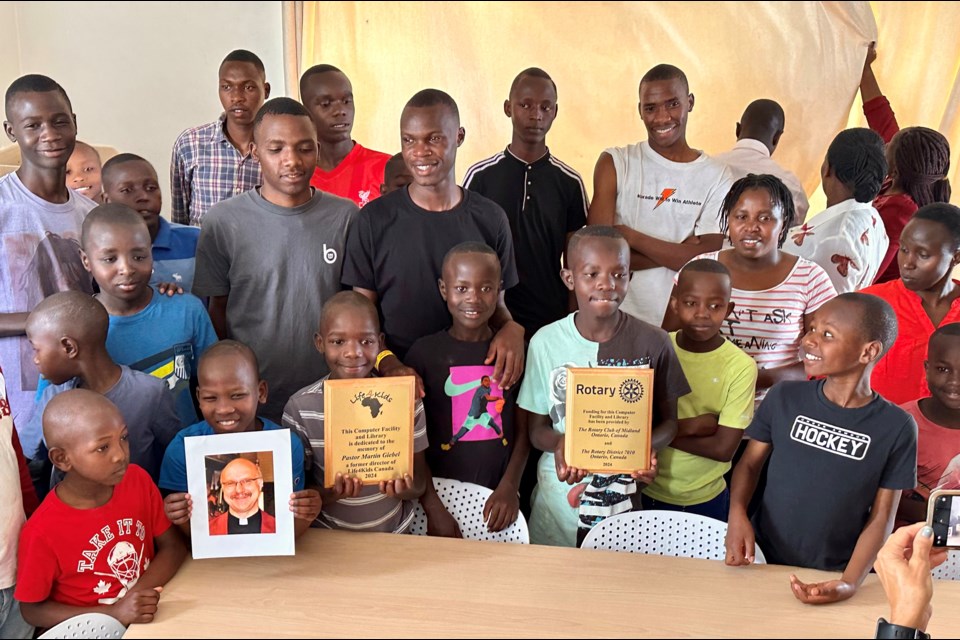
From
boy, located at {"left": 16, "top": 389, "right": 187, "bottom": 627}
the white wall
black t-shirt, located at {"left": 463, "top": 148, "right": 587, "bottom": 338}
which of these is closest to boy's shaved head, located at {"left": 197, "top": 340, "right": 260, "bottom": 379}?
boy, located at {"left": 16, "top": 389, "right": 187, "bottom": 627}

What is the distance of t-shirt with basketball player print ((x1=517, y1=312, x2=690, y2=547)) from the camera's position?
8.93ft

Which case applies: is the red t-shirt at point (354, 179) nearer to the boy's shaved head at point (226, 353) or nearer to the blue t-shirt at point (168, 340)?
the blue t-shirt at point (168, 340)

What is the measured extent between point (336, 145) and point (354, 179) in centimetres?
20

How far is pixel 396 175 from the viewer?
3.62 m

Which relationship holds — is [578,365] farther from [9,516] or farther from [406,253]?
[9,516]

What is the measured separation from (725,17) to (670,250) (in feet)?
8.40

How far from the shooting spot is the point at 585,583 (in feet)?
7.04

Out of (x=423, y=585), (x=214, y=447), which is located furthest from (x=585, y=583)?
(x=214, y=447)

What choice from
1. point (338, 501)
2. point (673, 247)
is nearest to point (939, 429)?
point (673, 247)

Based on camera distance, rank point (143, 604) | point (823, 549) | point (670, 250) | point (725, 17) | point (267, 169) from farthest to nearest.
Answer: point (725, 17) < point (670, 250) < point (267, 169) < point (823, 549) < point (143, 604)

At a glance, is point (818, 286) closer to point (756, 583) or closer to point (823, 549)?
point (823, 549)

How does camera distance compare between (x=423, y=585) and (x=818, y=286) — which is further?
(x=818, y=286)

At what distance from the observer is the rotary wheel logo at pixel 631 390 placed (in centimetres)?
240

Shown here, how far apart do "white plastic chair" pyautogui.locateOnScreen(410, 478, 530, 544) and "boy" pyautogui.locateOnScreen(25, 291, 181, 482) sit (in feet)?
2.84
